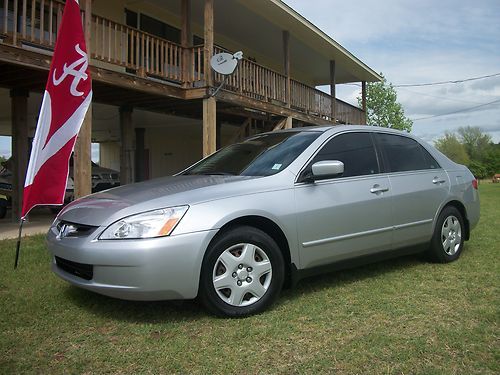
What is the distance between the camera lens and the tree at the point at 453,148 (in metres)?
59.5

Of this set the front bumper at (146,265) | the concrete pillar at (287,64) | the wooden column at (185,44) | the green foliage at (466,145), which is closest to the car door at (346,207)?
the front bumper at (146,265)

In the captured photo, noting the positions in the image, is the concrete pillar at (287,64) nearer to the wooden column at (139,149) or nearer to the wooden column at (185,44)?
the wooden column at (185,44)

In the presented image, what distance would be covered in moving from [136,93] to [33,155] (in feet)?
19.9

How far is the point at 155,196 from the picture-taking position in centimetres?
357

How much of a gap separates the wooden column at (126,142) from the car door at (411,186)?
8523 mm

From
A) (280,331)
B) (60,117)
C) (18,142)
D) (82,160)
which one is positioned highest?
(18,142)

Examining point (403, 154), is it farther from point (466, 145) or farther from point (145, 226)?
point (466, 145)

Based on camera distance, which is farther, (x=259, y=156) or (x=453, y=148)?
(x=453, y=148)

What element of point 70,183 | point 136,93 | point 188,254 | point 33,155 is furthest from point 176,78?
point 188,254

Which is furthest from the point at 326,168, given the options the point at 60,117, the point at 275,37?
the point at 275,37

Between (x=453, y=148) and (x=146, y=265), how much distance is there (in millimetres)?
65490

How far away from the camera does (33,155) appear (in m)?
4.53

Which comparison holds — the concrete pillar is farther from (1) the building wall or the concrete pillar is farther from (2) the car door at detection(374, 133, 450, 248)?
(2) the car door at detection(374, 133, 450, 248)

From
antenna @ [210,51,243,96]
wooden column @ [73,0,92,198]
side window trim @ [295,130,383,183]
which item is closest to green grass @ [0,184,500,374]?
side window trim @ [295,130,383,183]
